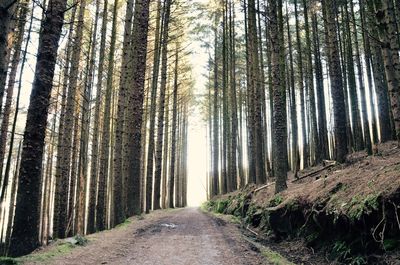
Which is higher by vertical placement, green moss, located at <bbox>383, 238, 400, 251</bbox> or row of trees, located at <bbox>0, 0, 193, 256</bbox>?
row of trees, located at <bbox>0, 0, 193, 256</bbox>

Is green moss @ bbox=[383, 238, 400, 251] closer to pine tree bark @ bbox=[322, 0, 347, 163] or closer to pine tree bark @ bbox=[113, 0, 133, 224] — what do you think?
pine tree bark @ bbox=[322, 0, 347, 163]

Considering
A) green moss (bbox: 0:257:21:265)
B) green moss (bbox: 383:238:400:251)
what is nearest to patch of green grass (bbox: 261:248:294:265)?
green moss (bbox: 383:238:400:251)

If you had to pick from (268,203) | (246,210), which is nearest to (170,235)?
(268,203)

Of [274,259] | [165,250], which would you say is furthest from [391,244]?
[165,250]

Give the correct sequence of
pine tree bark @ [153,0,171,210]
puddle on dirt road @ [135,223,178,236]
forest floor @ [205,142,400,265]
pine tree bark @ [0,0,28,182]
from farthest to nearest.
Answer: pine tree bark @ [153,0,171,210], pine tree bark @ [0,0,28,182], puddle on dirt road @ [135,223,178,236], forest floor @ [205,142,400,265]

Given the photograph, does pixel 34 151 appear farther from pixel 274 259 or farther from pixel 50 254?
pixel 274 259

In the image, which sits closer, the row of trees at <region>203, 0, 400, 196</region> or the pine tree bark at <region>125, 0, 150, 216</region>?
the row of trees at <region>203, 0, 400, 196</region>

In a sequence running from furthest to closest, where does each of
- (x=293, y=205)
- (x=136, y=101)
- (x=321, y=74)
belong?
(x=321, y=74) → (x=136, y=101) → (x=293, y=205)

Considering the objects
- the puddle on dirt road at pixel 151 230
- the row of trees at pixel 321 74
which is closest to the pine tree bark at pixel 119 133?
the puddle on dirt road at pixel 151 230

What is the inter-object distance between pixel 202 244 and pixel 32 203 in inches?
134

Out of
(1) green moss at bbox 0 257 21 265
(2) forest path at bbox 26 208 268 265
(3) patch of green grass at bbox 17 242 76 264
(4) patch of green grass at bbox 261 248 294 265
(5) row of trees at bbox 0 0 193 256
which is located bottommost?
(4) patch of green grass at bbox 261 248 294 265

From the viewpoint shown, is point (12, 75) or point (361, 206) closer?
point (361, 206)

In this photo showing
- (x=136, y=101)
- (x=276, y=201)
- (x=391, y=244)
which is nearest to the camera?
(x=391, y=244)

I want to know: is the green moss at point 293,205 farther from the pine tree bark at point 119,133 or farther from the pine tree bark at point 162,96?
the pine tree bark at point 162,96
